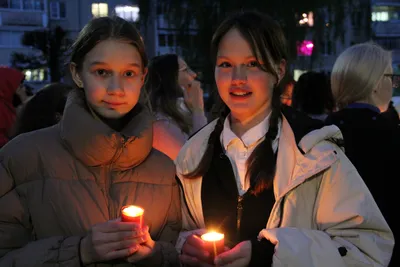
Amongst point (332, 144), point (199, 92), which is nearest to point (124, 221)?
point (332, 144)

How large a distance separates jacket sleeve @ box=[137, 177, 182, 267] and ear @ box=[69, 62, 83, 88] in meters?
0.74

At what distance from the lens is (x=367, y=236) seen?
6.75 feet

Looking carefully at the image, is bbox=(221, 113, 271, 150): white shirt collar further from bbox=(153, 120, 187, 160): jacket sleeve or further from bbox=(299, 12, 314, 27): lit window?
bbox=(299, 12, 314, 27): lit window

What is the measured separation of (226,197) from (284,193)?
1.13 ft

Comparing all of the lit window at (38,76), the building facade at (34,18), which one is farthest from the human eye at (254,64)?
the building facade at (34,18)

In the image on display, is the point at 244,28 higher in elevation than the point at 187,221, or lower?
higher

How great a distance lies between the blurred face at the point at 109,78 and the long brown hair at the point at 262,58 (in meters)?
0.51

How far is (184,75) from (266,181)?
320 cm

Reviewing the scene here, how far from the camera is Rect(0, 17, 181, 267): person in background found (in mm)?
2051

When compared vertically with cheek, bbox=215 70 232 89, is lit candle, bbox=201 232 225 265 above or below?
below

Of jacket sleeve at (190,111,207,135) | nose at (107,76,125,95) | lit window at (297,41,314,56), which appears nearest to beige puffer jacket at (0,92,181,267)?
nose at (107,76,125,95)

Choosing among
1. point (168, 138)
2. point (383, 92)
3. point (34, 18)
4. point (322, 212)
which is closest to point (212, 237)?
point (322, 212)

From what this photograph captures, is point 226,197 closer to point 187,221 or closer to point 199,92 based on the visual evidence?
point 187,221

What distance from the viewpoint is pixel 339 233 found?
208cm
